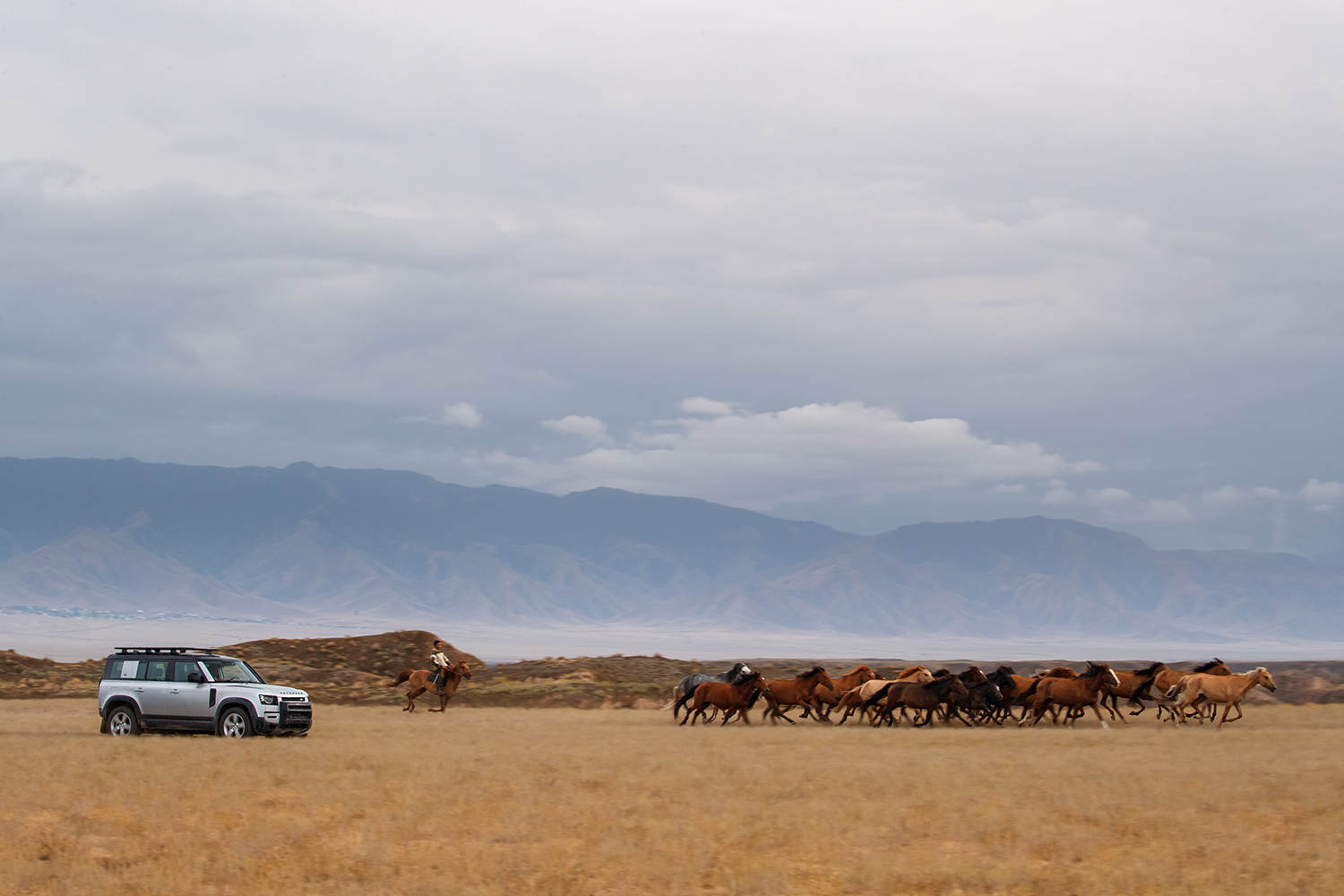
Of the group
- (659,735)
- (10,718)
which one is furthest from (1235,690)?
(10,718)

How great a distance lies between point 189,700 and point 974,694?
20708 millimetres

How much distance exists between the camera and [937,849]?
49.9ft

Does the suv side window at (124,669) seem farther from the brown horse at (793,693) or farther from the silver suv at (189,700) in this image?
the brown horse at (793,693)

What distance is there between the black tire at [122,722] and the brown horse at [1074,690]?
2320 centimetres

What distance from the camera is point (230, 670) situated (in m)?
29.0

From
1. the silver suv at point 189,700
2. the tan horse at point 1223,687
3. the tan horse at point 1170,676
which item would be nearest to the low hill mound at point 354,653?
the silver suv at point 189,700

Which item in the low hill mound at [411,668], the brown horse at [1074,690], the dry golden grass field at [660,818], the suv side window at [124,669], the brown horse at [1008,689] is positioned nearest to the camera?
the dry golden grass field at [660,818]

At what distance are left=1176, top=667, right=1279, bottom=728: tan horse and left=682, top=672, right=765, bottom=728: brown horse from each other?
12.1m

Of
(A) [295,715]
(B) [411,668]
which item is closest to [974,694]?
(A) [295,715]

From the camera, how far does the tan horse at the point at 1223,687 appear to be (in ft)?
117

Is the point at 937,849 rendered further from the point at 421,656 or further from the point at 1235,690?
the point at 421,656

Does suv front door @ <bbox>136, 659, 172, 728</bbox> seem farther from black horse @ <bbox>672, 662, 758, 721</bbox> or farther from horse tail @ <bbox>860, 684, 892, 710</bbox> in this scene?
horse tail @ <bbox>860, 684, 892, 710</bbox>

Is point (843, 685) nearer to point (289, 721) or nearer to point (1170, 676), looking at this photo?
point (1170, 676)

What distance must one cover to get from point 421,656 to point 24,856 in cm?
5046
